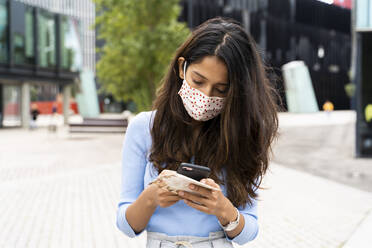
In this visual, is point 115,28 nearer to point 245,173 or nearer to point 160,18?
point 160,18

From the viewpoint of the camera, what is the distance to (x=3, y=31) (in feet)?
90.4

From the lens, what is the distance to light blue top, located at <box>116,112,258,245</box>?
1.80 m

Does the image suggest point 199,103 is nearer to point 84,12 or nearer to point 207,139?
point 207,139

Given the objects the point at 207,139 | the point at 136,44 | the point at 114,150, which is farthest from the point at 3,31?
the point at 207,139

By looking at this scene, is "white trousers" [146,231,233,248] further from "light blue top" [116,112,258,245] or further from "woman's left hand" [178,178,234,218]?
"woman's left hand" [178,178,234,218]

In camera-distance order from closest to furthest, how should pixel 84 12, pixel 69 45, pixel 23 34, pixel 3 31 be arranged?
pixel 3 31 → pixel 23 34 → pixel 69 45 → pixel 84 12

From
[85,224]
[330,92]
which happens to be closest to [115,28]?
[85,224]

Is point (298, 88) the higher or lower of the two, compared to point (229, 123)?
higher

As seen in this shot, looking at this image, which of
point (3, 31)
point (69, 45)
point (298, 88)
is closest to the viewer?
point (3, 31)

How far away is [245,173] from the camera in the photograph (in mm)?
1900

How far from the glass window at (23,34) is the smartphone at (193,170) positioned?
29.3 m

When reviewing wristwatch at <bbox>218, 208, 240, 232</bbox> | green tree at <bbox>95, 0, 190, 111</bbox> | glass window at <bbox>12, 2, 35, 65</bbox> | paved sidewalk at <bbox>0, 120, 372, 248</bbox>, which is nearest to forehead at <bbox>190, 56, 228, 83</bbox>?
wristwatch at <bbox>218, 208, 240, 232</bbox>

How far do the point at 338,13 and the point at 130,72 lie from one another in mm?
68553

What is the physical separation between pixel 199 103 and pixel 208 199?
410 millimetres
